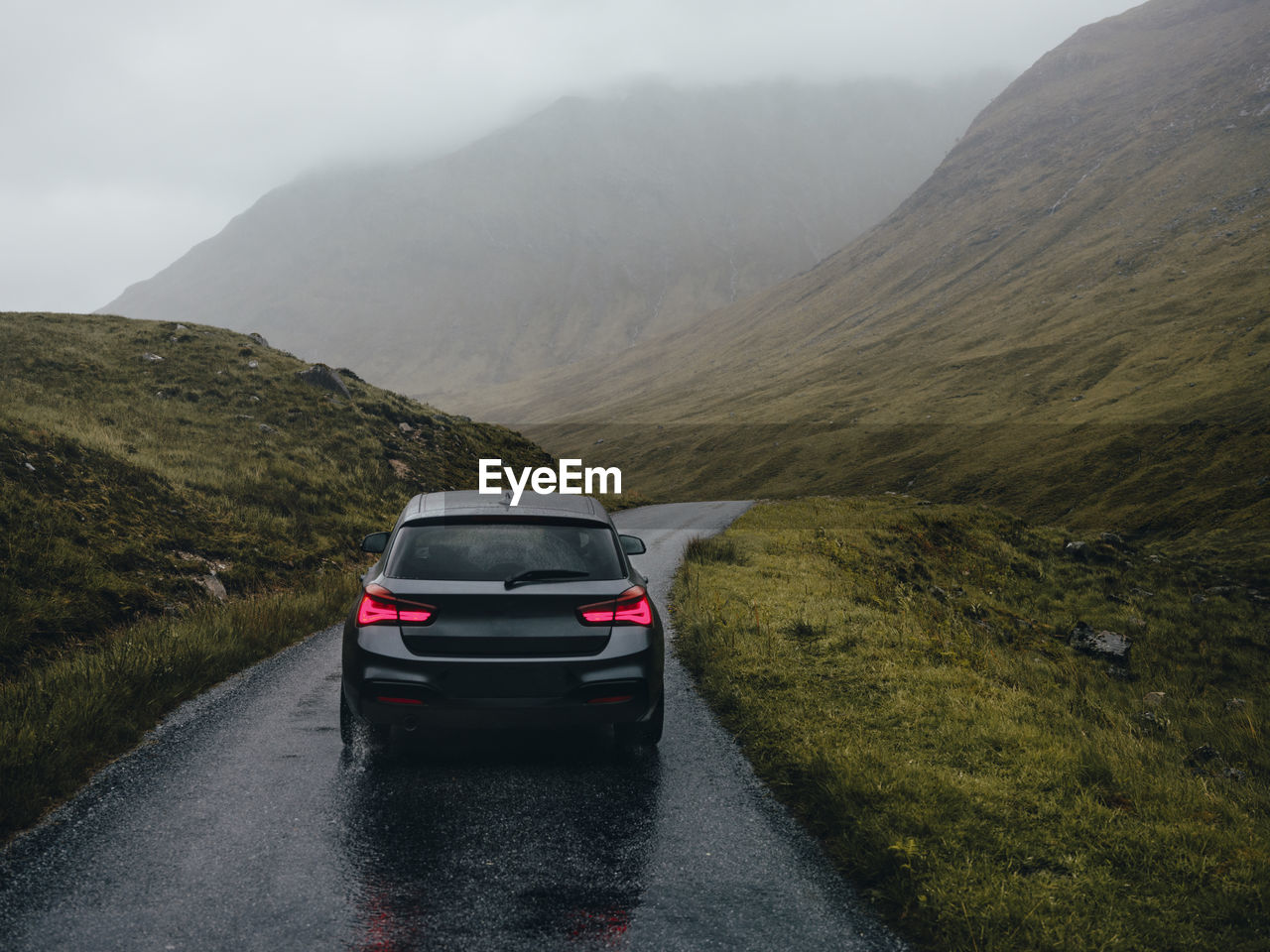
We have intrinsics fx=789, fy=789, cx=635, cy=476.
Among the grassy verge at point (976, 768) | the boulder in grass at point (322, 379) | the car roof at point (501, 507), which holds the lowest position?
the grassy verge at point (976, 768)

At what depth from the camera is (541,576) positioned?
591 centimetres

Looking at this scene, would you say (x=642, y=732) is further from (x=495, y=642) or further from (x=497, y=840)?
(x=497, y=840)

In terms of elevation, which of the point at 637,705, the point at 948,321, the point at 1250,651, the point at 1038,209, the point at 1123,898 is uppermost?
the point at 1038,209

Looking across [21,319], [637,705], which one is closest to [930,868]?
[637,705]

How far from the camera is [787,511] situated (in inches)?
1297

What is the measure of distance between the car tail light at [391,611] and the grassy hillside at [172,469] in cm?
517

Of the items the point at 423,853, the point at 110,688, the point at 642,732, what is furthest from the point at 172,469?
the point at 423,853

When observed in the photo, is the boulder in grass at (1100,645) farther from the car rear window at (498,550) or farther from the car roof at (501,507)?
the car rear window at (498,550)

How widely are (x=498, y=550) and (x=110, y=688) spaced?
388 cm

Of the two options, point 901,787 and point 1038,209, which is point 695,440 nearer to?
point 901,787

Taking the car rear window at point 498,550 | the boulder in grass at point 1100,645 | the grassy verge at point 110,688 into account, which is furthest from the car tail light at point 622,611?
the boulder in grass at point 1100,645

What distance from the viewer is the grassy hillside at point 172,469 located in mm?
10977

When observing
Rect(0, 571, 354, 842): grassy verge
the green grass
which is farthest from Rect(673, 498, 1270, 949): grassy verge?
the green grass

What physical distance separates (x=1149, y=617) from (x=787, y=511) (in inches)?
514
